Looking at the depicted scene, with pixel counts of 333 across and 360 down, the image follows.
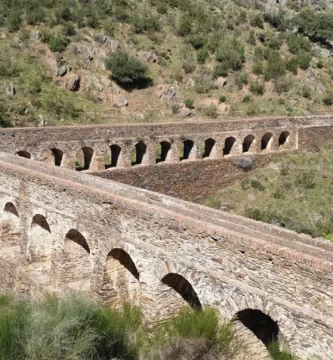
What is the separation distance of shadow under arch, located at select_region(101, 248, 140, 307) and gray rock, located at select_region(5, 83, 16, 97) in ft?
59.0

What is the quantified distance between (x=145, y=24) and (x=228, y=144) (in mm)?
16629

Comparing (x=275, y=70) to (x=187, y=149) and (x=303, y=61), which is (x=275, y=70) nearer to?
(x=303, y=61)

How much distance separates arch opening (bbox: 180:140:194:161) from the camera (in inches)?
948

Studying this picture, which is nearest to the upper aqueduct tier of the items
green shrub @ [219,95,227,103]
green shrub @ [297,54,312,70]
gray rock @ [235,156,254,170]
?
gray rock @ [235,156,254,170]

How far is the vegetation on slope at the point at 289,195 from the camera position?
2083cm

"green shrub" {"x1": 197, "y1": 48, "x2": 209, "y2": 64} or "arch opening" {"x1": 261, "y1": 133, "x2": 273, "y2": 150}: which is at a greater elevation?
"green shrub" {"x1": 197, "y1": 48, "x2": 209, "y2": 64}

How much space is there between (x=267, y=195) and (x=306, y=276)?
16.4m

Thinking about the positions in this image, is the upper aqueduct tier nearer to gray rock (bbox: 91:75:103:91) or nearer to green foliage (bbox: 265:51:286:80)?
gray rock (bbox: 91:75:103:91)

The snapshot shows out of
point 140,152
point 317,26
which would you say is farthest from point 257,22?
point 140,152

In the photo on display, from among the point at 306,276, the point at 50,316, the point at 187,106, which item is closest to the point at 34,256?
the point at 50,316

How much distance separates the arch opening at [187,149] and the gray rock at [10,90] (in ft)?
32.2

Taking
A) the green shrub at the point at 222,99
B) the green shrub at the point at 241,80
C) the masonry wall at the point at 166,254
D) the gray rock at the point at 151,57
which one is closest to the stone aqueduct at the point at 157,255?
the masonry wall at the point at 166,254

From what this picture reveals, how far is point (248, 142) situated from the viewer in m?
26.9

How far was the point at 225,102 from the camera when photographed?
114 ft
